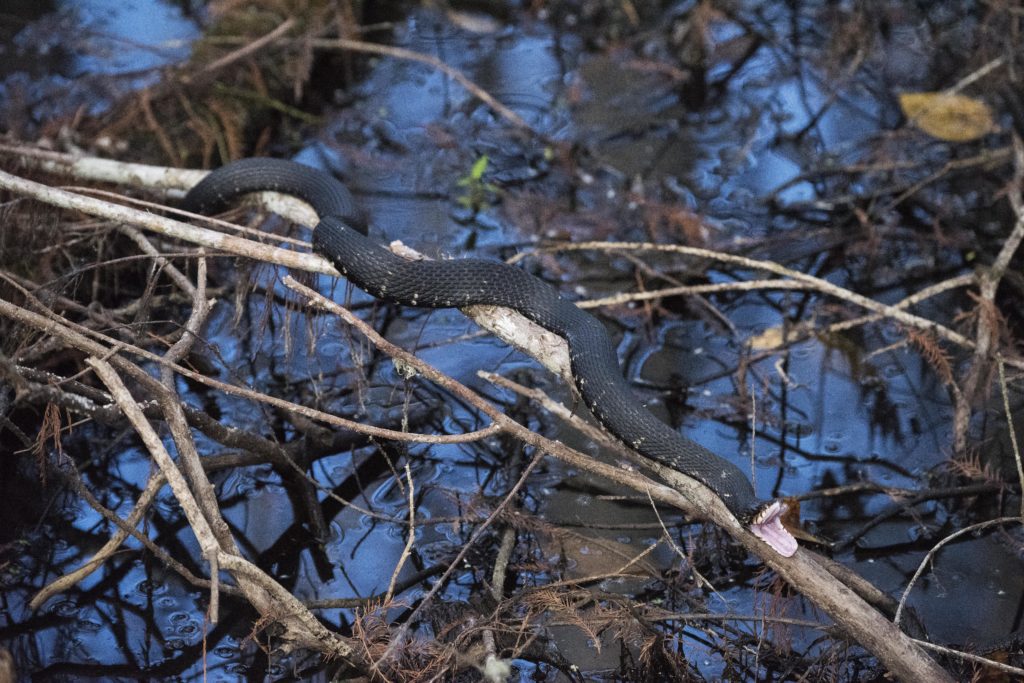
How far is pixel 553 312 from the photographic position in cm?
436

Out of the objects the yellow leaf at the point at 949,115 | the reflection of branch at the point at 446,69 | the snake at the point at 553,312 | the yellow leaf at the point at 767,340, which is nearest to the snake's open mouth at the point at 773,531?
the snake at the point at 553,312

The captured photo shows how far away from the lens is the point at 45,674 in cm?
409

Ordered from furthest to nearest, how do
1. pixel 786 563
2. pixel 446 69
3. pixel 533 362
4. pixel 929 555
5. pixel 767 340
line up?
pixel 446 69 < pixel 767 340 < pixel 533 362 < pixel 929 555 < pixel 786 563

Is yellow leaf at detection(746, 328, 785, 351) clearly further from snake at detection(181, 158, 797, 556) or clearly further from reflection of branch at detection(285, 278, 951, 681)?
reflection of branch at detection(285, 278, 951, 681)

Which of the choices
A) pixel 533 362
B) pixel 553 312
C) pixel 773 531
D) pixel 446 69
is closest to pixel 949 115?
pixel 446 69

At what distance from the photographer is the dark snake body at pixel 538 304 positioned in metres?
3.97

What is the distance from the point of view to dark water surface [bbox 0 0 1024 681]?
4.48 metres

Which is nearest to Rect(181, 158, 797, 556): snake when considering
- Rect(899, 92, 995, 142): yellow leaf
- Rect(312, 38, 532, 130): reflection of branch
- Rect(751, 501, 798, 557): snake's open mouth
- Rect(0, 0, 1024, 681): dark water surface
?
Rect(751, 501, 798, 557): snake's open mouth

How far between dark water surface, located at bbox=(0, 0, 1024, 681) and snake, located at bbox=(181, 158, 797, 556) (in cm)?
41

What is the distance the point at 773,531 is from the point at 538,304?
1.38 metres

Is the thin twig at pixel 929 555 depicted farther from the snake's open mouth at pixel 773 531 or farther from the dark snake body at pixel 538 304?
the dark snake body at pixel 538 304

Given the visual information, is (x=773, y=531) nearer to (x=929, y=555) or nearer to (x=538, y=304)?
(x=929, y=555)

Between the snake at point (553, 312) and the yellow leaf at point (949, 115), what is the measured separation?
3975mm

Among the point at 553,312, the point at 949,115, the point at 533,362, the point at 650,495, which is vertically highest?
the point at 949,115
